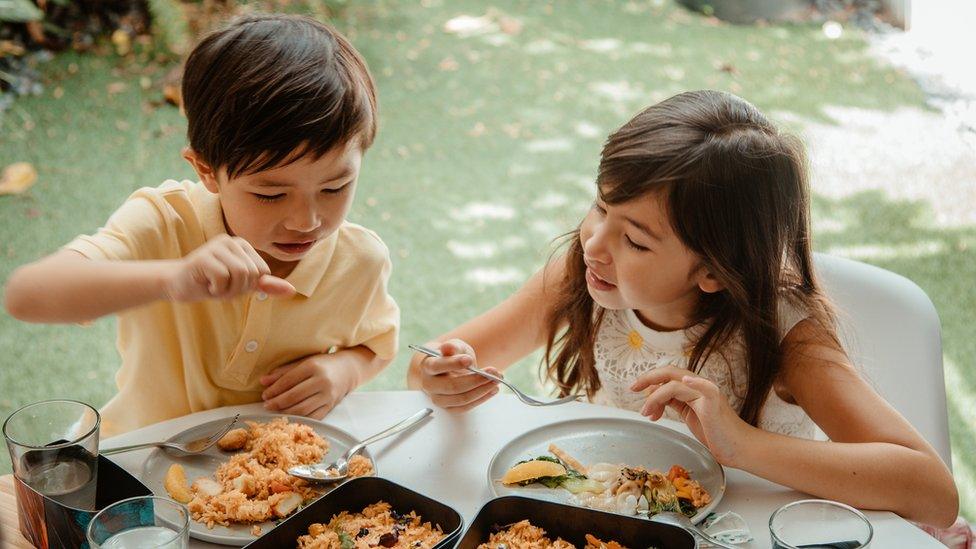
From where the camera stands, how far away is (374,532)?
1.34m

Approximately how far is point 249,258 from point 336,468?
0.35 meters

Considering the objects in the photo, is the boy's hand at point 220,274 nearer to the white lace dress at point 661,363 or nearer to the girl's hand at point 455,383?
the girl's hand at point 455,383

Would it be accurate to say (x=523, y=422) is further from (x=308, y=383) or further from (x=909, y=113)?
(x=909, y=113)

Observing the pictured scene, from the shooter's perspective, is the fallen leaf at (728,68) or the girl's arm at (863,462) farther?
the fallen leaf at (728,68)

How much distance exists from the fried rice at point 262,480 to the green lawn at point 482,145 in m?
1.49

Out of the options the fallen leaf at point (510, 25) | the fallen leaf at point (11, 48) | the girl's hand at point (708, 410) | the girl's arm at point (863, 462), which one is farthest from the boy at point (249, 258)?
the fallen leaf at point (510, 25)

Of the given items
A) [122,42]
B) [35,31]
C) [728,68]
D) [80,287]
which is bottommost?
[728,68]

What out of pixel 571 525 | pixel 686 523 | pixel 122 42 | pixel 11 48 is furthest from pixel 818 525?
pixel 122 42

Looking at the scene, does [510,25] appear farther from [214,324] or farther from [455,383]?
[455,383]

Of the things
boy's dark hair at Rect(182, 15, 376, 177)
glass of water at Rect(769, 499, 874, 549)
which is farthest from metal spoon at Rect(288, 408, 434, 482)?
glass of water at Rect(769, 499, 874, 549)

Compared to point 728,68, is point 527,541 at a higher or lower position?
higher

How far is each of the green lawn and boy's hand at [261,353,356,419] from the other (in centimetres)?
129

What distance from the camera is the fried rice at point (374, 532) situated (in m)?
1.31

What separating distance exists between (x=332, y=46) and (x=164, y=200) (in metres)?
0.41
